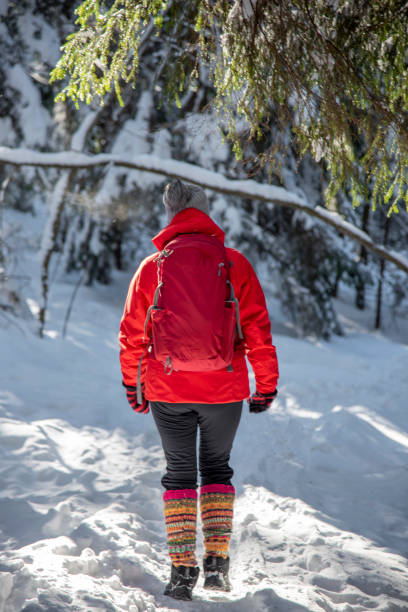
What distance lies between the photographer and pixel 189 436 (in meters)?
2.45

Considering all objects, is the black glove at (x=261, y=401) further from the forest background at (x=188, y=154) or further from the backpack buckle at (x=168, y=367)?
the forest background at (x=188, y=154)

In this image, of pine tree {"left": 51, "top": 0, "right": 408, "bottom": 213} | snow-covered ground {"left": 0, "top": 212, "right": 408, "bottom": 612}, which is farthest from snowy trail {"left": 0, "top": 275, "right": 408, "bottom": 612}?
pine tree {"left": 51, "top": 0, "right": 408, "bottom": 213}

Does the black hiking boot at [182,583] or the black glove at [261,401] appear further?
the black glove at [261,401]

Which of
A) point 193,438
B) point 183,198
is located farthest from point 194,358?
point 183,198

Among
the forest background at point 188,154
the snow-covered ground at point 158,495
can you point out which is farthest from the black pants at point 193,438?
the forest background at point 188,154

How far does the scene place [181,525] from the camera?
2.41 meters

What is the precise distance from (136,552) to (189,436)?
0.88 m

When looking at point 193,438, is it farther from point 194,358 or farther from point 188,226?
point 188,226

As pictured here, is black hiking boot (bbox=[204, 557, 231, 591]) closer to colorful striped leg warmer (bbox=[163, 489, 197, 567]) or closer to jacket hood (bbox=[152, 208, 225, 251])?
colorful striped leg warmer (bbox=[163, 489, 197, 567])

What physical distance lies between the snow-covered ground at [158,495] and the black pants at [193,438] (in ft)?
1.85

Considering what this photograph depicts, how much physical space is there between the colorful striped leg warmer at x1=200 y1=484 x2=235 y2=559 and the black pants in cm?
5

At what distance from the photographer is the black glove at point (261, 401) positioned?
255 cm

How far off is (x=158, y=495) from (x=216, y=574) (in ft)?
4.32

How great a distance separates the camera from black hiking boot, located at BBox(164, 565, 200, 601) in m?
2.30
